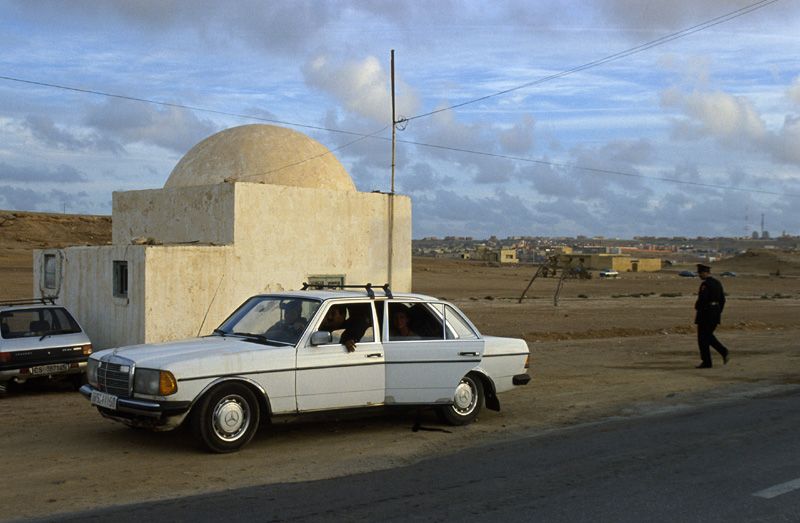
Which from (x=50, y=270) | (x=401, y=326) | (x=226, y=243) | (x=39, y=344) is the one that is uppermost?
(x=226, y=243)

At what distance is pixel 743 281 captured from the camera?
74.1 m

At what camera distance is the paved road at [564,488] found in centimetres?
632

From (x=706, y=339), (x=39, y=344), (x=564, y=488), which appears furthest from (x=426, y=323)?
(x=706, y=339)

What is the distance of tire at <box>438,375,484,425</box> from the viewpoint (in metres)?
9.92

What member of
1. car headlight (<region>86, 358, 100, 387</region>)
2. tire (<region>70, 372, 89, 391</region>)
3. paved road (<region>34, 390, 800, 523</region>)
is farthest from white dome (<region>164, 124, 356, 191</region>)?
paved road (<region>34, 390, 800, 523</region>)

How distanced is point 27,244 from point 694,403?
67.3 metres

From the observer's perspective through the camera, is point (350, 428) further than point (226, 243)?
No

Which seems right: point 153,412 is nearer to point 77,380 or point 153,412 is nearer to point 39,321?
point 77,380

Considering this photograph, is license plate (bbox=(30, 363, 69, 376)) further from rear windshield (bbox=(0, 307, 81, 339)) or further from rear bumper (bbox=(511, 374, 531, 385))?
rear bumper (bbox=(511, 374, 531, 385))

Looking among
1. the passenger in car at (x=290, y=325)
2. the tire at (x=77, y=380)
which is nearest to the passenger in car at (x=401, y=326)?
the passenger in car at (x=290, y=325)

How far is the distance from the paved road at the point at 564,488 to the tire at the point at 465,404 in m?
0.99

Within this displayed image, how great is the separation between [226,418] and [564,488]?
131 inches

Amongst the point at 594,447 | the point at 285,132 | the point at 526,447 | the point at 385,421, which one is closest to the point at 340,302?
the point at 385,421

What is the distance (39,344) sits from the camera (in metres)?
12.4
